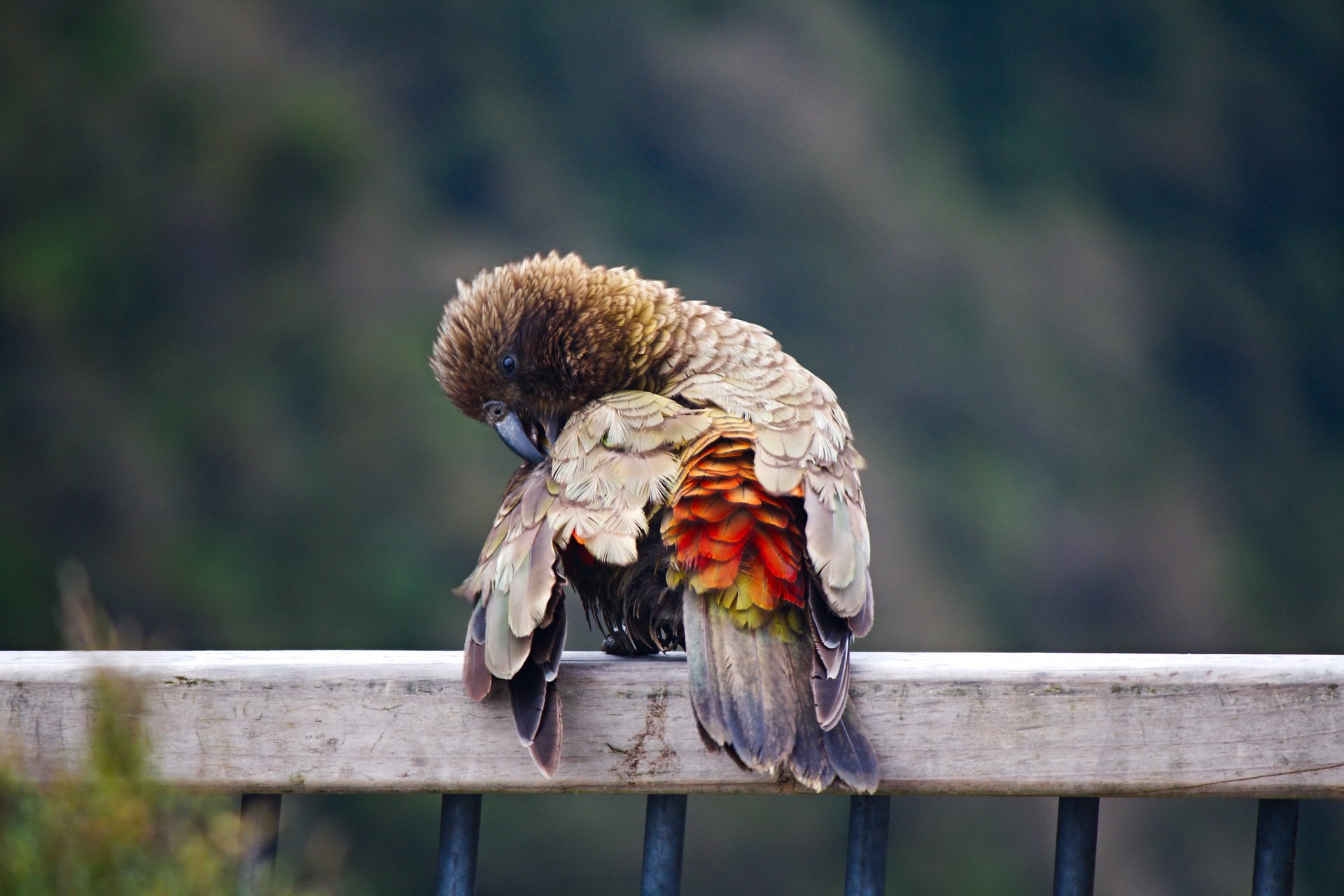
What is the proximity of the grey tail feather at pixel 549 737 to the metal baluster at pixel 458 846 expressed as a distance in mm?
154

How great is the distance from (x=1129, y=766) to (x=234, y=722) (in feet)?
3.63

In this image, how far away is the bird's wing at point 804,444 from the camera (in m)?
1.56

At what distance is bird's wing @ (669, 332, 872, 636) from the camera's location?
1.56m

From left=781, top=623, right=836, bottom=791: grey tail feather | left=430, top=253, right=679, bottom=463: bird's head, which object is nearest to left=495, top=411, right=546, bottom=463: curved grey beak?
left=430, top=253, right=679, bottom=463: bird's head

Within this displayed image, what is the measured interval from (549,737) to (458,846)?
228 millimetres

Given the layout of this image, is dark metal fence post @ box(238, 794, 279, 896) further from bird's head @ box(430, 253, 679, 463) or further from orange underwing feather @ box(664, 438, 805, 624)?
bird's head @ box(430, 253, 679, 463)

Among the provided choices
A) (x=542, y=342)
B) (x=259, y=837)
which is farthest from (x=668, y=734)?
(x=542, y=342)

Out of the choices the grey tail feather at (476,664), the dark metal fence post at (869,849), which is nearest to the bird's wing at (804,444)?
the dark metal fence post at (869,849)

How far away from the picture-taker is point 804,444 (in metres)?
1.76

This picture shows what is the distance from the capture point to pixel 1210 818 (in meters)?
9.81

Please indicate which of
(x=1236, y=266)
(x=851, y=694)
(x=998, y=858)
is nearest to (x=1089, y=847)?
(x=851, y=694)

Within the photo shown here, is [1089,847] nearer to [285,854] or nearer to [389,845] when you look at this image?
[285,854]

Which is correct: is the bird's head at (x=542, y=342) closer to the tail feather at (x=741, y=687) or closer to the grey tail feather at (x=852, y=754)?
the tail feather at (x=741, y=687)

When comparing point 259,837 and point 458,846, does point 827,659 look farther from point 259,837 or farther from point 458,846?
point 259,837
